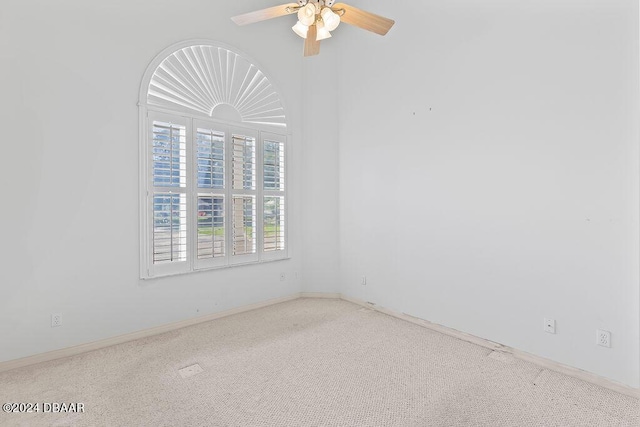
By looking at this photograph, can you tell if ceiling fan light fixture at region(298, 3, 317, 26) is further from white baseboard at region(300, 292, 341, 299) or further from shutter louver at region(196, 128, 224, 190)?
white baseboard at region(300, 292, 341, 299)

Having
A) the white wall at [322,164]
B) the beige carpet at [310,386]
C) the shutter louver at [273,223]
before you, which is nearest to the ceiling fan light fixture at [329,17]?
the white wall at [322,164]

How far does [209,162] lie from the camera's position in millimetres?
3383

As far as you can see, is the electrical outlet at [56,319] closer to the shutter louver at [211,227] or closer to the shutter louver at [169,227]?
the shutter louver at [169,227]

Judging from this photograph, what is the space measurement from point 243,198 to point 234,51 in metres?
1.58

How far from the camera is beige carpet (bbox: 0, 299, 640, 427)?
186 cm

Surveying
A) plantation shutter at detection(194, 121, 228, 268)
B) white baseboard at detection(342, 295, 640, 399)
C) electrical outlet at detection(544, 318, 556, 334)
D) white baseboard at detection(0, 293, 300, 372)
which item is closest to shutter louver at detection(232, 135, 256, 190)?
plantation shutter at detection(194, 121, 228, 268)

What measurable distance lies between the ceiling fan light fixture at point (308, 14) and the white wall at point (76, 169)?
167 centimetres

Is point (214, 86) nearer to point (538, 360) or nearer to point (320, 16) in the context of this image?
point (320, 16)

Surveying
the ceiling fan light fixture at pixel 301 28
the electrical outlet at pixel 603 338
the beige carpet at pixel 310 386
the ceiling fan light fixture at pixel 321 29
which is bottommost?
the beige carpet at pixel 310 386

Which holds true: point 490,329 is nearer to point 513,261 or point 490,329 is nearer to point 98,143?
point 513,261

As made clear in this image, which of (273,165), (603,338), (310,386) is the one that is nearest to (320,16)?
(273,165)

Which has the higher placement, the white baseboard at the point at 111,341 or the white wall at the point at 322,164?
the white wall at the point at 322,164

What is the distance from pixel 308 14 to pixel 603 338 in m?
2.88

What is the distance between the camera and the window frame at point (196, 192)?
2994 millimetres
